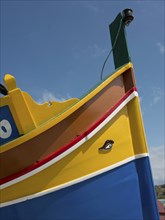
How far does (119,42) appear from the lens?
521cm

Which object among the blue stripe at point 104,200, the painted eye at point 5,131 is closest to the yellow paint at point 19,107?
the painted eye at point 5,131

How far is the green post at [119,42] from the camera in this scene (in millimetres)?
5004

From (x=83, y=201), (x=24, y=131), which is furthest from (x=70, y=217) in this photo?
(x=24, y=131)

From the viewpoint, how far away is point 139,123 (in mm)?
4484

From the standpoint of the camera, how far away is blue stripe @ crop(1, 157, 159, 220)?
3645 millimetres

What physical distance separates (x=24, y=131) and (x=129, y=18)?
2.64 metres

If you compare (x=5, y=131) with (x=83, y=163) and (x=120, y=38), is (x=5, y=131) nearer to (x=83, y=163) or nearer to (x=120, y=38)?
(x=83, y=163)

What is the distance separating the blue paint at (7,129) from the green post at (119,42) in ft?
6.85

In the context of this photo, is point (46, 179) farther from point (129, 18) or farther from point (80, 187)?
point (129, 18)

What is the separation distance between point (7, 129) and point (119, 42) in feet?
8.13

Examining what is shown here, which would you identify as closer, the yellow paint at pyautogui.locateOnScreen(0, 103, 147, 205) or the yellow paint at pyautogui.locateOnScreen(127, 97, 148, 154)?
the yellow paint at pyautogui.locateOnScreen(0, 103, 147, 205)

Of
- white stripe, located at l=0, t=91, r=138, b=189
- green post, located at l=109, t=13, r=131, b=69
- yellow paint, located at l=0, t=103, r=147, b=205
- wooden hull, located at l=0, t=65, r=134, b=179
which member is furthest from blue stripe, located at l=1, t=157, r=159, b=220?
green post, located at l=109, t=13, r=131, b=69

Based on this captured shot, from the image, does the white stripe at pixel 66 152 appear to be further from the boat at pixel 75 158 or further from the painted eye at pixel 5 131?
the painted eye at pixel 5 131

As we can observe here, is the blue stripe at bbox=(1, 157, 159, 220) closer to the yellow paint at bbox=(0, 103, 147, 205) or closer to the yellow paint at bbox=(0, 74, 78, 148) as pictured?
the yellow paint at bbox=(0, 103, 147, 205)
